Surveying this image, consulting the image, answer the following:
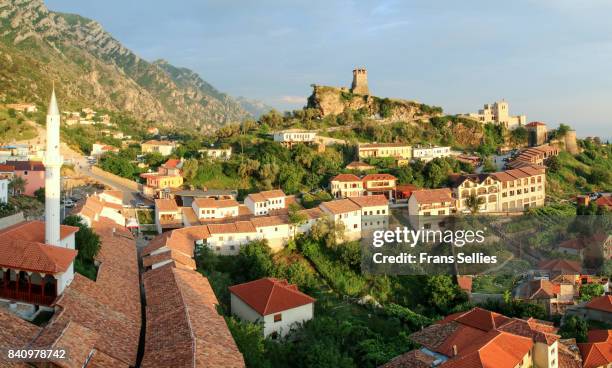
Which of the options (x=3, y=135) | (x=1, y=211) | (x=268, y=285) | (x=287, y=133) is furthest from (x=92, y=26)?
(x=268, y=285)

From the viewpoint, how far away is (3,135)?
46906 mm

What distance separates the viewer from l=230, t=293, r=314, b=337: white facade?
16.9 meters

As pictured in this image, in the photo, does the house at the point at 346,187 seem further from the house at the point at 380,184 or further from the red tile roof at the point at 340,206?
the red tile roof at the point at 340,206

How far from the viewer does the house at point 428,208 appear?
3244 centimetres

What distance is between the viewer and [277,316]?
17.0 m

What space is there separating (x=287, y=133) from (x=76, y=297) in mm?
32774

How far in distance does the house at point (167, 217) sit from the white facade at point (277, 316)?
1199cm

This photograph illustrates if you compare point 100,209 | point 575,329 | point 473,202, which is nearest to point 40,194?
point 100,209

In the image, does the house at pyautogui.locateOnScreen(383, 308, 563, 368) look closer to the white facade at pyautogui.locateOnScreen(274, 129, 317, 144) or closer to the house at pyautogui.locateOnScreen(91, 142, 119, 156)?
the white facade at pyautogui.locateOnScreen(274, 129, 317, 144)

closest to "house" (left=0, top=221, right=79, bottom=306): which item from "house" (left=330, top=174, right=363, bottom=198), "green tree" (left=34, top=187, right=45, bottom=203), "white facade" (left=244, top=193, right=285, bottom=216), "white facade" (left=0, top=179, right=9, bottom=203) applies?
"white facade" (left=0, top=179, right=9, bottom=203)

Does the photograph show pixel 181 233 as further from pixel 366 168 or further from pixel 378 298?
pixel 366 168

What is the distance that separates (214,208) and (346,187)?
10.5 m

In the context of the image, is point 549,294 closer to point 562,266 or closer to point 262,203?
point 562,266

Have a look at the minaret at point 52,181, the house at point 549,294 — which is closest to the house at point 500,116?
the house at point 549,294
